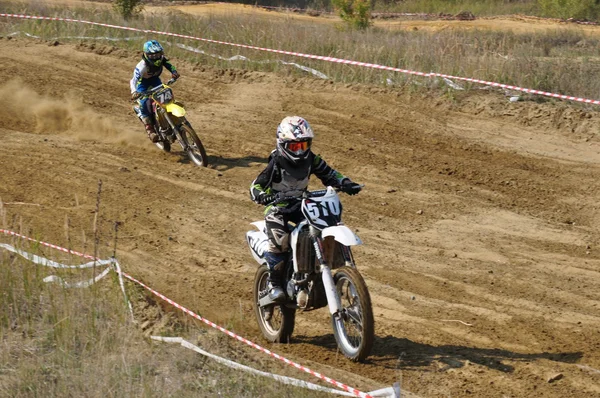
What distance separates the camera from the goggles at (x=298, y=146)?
23.1 feet

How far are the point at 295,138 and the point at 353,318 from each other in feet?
5.00

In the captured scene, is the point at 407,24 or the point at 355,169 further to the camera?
the point at 407,24

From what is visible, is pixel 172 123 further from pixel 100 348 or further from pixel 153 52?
pixel 100 348

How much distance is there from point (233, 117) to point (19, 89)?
4447mm

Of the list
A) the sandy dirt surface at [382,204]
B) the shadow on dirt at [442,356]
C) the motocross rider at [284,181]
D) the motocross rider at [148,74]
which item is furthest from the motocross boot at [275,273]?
the motocross rider at [148,74]

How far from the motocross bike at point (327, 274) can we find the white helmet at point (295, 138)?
352mm

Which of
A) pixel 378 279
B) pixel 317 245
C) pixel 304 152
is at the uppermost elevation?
pixel 304 152

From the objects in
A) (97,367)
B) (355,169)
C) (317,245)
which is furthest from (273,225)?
(355,169)

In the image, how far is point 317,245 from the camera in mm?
6766

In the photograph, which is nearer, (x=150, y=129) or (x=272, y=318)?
(x=272, y=318)

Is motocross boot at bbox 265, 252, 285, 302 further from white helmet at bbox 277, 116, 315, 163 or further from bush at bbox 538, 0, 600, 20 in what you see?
bush at bbox 538, 0, 600, 20

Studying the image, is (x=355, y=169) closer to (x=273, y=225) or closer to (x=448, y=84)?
(x=448, y=84)

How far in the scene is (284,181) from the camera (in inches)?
291

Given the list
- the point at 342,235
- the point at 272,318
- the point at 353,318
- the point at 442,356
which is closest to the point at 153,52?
the point at 272,318
